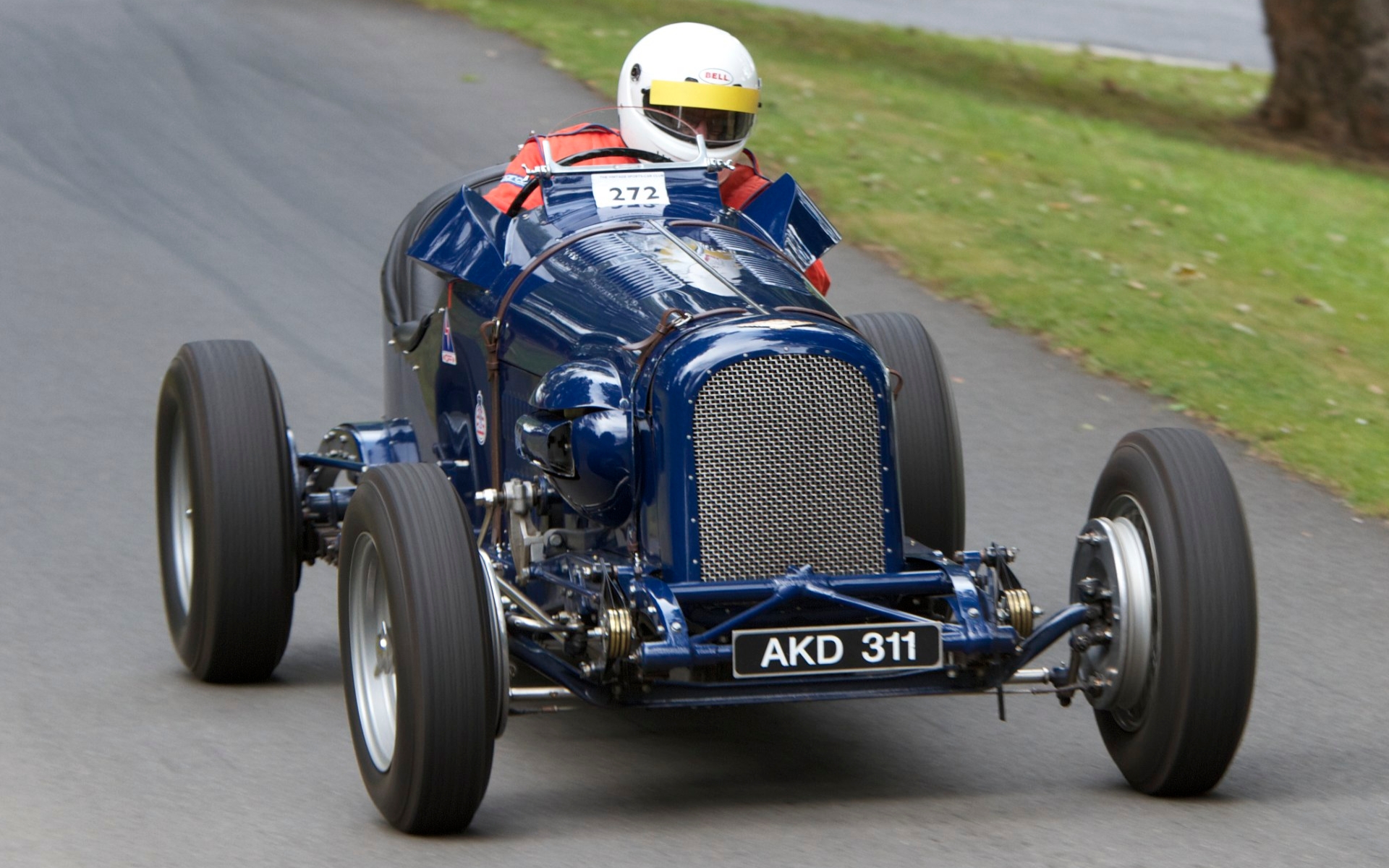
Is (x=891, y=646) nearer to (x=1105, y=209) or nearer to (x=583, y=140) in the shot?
(x=583, y=140)

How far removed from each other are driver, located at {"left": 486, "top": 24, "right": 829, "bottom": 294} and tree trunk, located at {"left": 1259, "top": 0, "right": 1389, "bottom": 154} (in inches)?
463

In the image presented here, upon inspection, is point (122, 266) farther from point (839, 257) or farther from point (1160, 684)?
point (1160, 684)

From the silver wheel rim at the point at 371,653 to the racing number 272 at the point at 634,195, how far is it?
155cm

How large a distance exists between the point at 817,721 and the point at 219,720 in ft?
5.94

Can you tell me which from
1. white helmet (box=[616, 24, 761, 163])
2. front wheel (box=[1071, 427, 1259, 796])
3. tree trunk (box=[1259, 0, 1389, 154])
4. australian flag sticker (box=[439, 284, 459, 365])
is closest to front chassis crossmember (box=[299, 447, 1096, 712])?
front wheel (box=[1071, 427, 1259, 796])

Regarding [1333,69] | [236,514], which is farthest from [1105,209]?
[236,514]

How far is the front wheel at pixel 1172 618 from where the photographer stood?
4934mm

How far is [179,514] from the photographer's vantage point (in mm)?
6945

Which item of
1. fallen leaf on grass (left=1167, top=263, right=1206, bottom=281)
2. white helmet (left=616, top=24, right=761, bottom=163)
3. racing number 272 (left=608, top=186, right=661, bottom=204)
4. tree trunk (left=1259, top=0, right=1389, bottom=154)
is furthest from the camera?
tree trunk (left=1259, top=0, right=1389, bottom=154)

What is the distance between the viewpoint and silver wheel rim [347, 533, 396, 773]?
515cm

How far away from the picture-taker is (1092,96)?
1933 cm

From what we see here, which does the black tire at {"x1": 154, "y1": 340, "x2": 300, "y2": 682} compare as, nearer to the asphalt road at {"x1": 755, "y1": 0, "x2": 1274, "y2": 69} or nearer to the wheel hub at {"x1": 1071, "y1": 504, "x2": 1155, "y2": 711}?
the wheel hub at {"x1": 1071, "y1": 504, "x2": 1155, "y2": 711}

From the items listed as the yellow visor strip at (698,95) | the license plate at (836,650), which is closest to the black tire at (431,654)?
the license plate at (836,650)

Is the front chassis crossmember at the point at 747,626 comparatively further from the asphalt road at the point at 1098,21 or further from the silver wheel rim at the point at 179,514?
the asphalt road at the point at 1098,21
